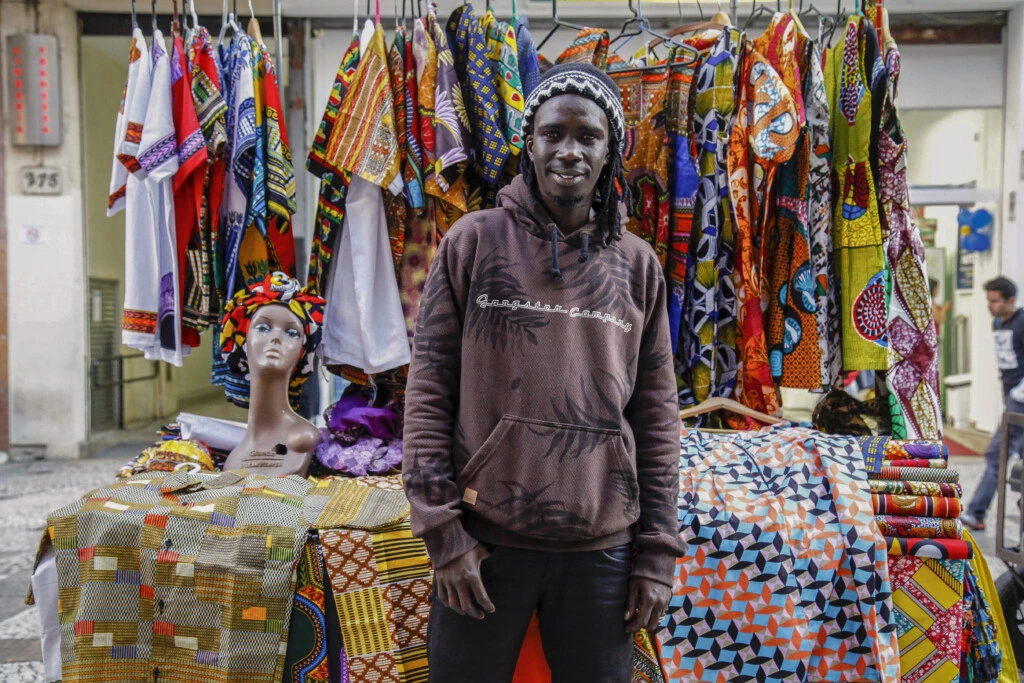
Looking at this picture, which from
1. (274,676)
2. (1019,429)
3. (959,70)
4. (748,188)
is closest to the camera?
(274,676)

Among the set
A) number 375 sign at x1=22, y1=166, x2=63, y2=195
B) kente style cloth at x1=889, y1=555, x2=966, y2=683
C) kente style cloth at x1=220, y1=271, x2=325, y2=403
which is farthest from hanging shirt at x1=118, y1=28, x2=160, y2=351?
number 375 sign at x1=22, y1=166, x2=63, y2=195

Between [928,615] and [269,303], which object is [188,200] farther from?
[928,615]

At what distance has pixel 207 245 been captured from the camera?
286 centimetres

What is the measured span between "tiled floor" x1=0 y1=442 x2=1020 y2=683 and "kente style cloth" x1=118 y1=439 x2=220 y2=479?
1106mm

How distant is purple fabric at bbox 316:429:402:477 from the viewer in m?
2.58

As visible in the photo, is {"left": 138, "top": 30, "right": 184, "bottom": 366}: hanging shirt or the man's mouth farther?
{"left": 138, "top": 30, "right": 184, "bottom": 366}: hanging shirt

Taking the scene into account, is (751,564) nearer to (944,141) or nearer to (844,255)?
(844,255)

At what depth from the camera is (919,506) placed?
7.20ft

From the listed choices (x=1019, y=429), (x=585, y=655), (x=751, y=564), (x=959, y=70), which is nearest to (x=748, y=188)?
(x=751, y=564)

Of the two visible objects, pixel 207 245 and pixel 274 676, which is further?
pixel 207 245

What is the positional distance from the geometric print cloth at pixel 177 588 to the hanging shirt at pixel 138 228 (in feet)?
2.91

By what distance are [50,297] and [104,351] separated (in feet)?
5.08

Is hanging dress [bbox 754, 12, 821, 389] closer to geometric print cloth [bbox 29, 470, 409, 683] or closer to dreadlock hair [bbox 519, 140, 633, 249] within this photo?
dreadlock hair [bbox 519, 140, 633, 249]

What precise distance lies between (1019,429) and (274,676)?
4.66m
